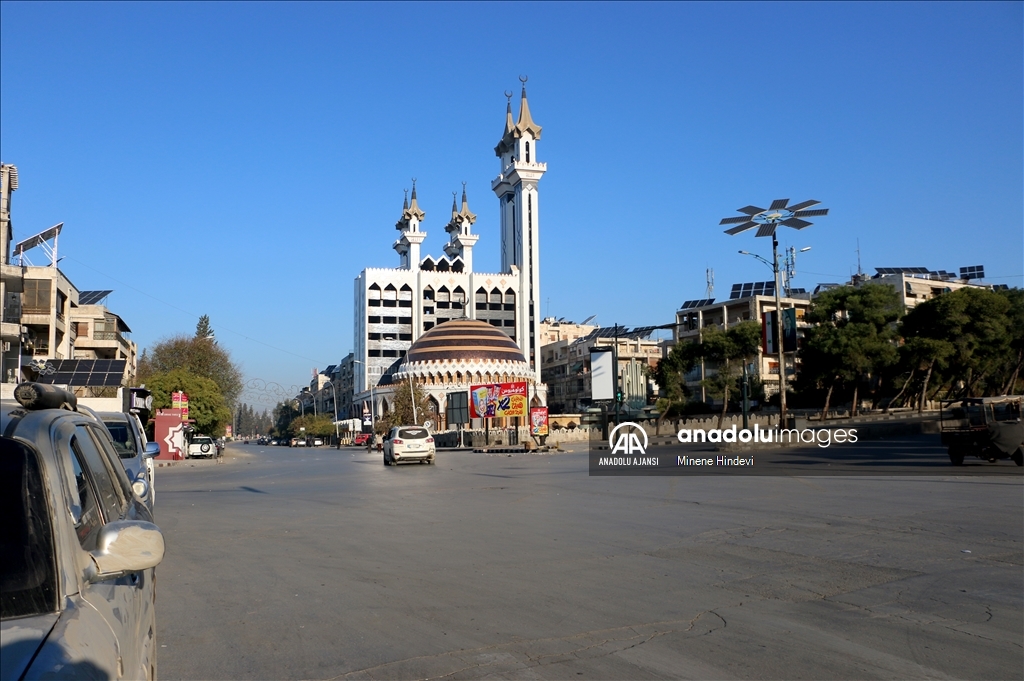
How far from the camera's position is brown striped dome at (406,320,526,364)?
101062 mm

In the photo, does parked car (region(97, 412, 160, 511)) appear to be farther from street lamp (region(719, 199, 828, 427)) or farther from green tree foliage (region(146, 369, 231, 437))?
green tree foliage (region(146, 369, 231, 437))

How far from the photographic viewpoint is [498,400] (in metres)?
55.9

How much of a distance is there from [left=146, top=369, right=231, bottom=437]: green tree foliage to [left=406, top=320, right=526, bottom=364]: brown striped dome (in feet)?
144

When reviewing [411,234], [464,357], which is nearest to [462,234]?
[411,234]

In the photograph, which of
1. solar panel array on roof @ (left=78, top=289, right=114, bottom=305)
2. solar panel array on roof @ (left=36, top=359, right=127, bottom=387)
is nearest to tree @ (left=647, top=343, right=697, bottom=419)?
solar panel array on roof @ (left=36, top=359, right=127, bottom=387)

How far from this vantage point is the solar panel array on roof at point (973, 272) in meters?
104

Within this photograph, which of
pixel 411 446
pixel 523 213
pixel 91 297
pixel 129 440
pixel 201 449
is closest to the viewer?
pixel 129 440

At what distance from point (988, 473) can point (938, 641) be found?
50.9 feet

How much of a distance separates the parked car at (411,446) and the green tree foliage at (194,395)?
27.5 m

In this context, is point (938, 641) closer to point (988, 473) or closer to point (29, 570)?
point (29, 570)

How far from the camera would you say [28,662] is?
1960 mm

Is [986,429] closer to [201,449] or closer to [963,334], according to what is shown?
[963,334]

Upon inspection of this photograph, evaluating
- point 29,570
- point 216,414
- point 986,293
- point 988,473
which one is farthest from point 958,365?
point 29,570

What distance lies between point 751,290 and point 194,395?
198ft
